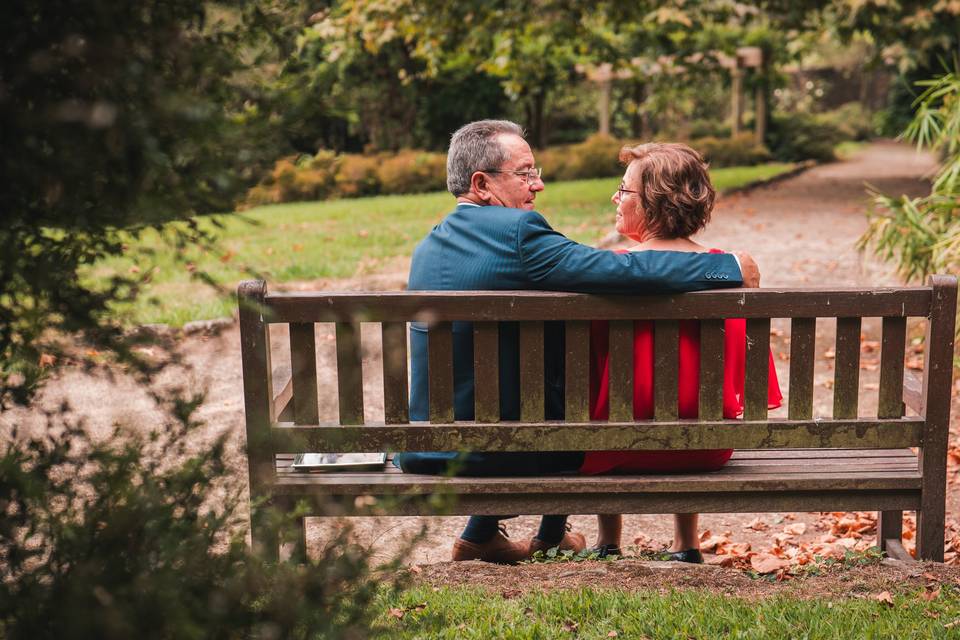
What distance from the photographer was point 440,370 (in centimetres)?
323

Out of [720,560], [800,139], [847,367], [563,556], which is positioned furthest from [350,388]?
[800,139]

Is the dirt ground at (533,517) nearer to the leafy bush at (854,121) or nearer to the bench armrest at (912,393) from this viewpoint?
the bench armrest at (912,393)

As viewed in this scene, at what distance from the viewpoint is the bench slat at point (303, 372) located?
3.17m

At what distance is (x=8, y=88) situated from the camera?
1.50 m

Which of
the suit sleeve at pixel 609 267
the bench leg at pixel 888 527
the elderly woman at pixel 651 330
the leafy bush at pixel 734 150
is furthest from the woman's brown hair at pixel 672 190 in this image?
the leafy bush at pixel 734 150

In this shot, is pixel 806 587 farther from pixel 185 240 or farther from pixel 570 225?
pixel 570 225

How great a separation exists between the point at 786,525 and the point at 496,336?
7.85 feet

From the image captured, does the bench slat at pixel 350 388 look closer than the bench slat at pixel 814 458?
Yes

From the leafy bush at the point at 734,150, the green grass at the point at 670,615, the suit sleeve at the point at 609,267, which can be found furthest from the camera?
the leafy bush at the point at 734,150

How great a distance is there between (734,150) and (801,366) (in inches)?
949

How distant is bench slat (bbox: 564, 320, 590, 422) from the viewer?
10.5 feet

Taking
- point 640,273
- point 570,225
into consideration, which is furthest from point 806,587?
point 570,225

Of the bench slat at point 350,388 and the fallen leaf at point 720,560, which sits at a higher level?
the bench slat at point 350,388

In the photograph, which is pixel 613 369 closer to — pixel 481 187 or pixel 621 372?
pixel 621 372
